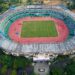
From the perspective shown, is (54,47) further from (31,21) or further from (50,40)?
(31,21)

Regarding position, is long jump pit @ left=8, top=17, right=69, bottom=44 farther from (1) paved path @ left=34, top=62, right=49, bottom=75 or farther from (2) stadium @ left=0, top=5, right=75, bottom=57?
(1) paved path @ left=34, top=62, right=49, bottom=75

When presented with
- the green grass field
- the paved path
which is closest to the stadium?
the green grass field

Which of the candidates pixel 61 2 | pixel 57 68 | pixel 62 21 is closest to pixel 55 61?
pixel 57 68

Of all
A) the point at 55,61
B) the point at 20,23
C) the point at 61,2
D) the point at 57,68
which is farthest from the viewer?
the point at 61,2

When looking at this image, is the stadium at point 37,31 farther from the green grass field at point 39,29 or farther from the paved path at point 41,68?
the paved path at point 41,68

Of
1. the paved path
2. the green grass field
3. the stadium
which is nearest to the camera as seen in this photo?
the paved path

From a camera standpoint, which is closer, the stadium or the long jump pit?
the stadium

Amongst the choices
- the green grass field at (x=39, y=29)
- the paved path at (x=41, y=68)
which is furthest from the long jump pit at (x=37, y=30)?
the paved path at (x=41, y=68)

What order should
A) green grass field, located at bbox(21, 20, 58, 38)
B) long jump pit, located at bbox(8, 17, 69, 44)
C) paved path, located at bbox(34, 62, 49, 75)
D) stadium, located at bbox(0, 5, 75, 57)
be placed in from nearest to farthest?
1. paved path, located at bbox(34, 62, 49, 75)
2. stadium, located at bbox(0, 5, 75, 57)
3. long jump pit, located at bbox(8, 17, 69, 44)
4. green grass field, located at bbox(21, 20, 58, 38)
